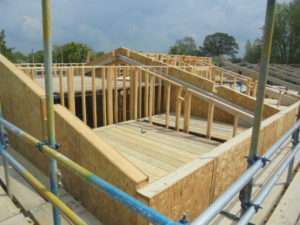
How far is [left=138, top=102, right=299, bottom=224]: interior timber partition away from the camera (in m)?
2.09

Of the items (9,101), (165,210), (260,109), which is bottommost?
(165,210)

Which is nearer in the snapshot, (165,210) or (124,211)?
(165,210)

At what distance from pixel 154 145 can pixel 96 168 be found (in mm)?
2236

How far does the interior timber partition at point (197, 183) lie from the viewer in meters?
2.09

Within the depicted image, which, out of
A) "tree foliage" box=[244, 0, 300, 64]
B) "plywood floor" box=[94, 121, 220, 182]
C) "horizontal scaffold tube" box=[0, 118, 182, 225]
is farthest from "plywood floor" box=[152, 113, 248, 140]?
"tree foliage" box=[244, 0, 300, 64]

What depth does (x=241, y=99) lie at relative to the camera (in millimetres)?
7102

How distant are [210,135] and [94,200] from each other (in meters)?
3.49

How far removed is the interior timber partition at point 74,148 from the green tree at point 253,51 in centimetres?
3183

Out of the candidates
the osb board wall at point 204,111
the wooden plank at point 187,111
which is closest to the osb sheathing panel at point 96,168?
the wooden plank at point 187,111

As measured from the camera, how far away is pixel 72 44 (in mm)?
32094

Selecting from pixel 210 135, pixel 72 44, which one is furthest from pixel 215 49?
pixel 210 135

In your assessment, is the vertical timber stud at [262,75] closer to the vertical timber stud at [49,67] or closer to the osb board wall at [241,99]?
the vertical timber stud at [49,67]

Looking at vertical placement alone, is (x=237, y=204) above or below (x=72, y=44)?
below

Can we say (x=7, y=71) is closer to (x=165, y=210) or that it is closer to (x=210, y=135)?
(x=165, y=210)
